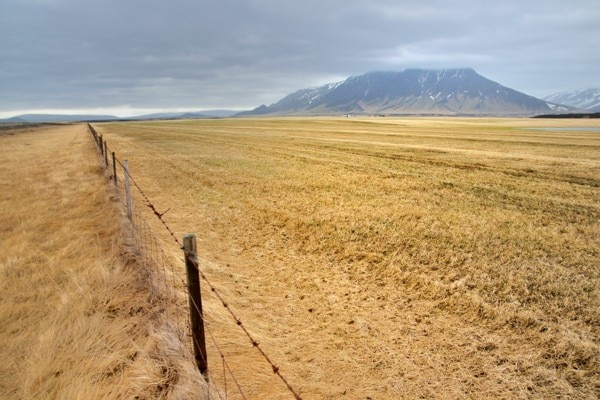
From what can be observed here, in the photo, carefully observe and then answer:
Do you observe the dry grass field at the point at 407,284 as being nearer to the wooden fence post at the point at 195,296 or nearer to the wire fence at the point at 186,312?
the wire fence at the point at 186,312

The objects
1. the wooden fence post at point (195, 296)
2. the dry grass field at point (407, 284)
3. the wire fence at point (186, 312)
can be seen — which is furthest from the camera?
the dry grass field at point (407, 284)

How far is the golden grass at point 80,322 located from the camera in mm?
4355

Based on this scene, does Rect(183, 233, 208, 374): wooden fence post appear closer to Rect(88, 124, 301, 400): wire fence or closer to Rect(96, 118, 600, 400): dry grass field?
Rect(88, 124, 301, 400): wire fence

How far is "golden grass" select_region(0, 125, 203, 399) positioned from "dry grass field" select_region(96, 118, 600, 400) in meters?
1.09

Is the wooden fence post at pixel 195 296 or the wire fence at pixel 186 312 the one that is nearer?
the wooden fence post at pixel 195 296

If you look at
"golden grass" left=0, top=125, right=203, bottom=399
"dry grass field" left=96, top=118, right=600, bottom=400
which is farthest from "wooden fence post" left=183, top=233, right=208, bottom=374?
"dry grass field" left=96, top=118, right=600, bottom=400

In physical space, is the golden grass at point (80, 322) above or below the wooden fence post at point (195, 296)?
below

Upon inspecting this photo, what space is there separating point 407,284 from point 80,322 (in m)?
5.73

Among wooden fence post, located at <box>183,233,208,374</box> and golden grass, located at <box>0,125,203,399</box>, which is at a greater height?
wooden fence post, located at <box>183,233,208,374</box>

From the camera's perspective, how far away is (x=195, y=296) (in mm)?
4078

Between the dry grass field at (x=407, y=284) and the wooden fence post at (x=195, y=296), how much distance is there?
92 cm

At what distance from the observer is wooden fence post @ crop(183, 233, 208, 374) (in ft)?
12.8

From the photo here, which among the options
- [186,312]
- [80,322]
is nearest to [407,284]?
[186,312]

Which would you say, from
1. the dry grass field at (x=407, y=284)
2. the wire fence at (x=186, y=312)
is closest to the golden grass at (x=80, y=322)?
the wire fence at (x=186, y=312)
